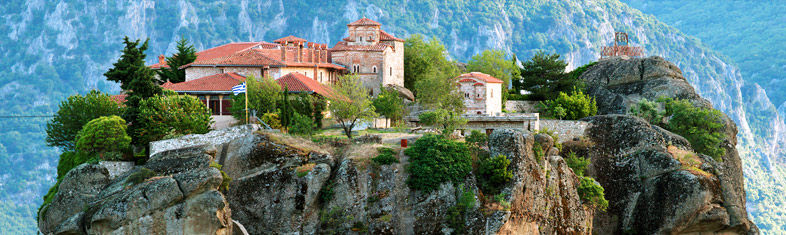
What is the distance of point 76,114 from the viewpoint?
71625mm

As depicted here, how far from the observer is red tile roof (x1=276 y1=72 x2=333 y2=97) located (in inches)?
2960

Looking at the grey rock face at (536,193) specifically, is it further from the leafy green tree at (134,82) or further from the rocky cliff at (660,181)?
the leafy green tree at (134,82)

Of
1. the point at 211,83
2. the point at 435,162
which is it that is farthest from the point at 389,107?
the point at 435,162

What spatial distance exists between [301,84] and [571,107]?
2521 cm

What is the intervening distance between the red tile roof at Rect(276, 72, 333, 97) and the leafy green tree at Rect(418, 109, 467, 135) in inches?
316

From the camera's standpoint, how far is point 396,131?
7306 centimetres

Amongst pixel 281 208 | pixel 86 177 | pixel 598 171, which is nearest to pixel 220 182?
pixel 281 208

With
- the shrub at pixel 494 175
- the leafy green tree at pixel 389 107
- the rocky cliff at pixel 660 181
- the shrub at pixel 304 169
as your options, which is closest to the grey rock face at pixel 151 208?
the shrub at pixel 304 169

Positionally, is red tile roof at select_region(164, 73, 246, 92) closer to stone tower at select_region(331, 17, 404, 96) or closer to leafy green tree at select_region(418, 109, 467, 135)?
stone tower at select_region(331, 17, 404, 96)

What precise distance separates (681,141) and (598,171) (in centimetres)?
731

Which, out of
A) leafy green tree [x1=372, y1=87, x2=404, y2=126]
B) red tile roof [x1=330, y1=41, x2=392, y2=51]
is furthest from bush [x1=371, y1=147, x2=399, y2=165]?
red tile roof [x1=330, y1=41, x2=392, y2=51]

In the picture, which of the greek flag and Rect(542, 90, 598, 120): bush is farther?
Rect(542, 90, 598, 120): bush

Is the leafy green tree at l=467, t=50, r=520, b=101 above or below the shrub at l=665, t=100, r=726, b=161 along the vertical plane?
above

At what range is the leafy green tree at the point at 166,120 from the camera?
220 feet
